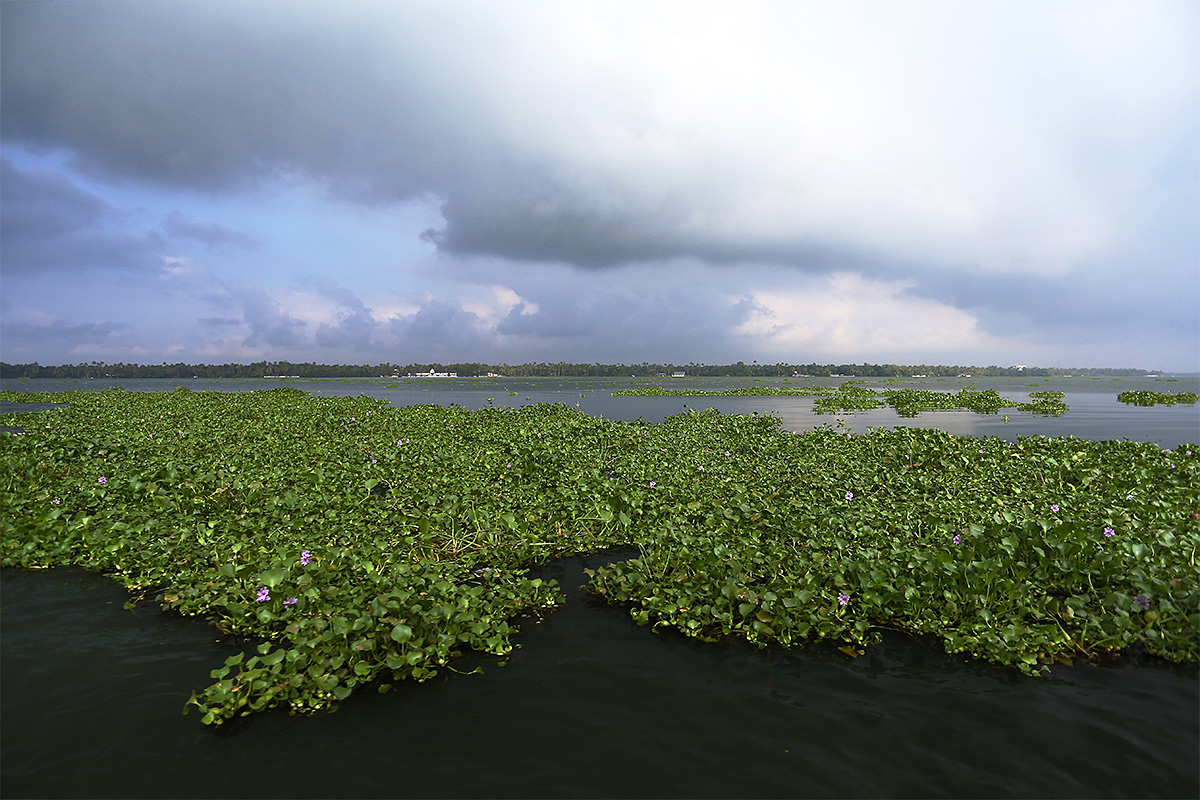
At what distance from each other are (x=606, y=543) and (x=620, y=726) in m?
4.14

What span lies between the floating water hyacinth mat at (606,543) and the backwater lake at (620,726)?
285 mm

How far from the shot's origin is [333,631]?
16.7 feet

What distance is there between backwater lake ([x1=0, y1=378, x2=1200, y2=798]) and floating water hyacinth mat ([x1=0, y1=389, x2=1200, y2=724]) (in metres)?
0.28

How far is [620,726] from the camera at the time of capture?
4656 mm

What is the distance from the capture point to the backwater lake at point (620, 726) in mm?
4012

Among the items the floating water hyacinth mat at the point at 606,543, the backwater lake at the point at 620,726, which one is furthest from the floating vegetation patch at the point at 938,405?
the backwater lake at the point at 620,726

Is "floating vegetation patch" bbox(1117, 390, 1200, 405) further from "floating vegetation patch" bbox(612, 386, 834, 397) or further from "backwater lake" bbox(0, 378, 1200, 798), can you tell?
"backwater lake" bbox(0, 378, 1200, 798)

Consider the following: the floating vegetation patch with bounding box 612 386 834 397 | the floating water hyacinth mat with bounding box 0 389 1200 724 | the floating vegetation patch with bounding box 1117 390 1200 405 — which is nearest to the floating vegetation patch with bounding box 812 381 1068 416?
the floating vegetation patch with bounding box 1117 390 1200 405

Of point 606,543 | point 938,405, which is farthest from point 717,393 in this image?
point 606,543

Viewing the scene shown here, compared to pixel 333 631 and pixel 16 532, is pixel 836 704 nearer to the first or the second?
pixel 333 631

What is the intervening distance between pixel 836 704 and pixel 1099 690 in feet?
7.81

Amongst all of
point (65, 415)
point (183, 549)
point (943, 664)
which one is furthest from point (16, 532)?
point (65, 415)

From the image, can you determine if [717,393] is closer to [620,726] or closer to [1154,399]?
[1154,399]

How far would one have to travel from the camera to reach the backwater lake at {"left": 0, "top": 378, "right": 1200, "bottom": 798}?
4.01 m
